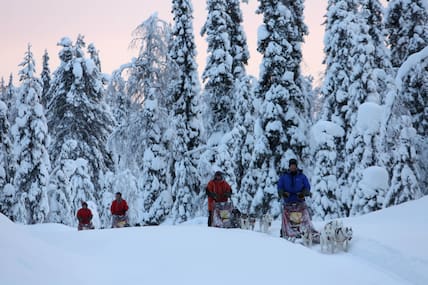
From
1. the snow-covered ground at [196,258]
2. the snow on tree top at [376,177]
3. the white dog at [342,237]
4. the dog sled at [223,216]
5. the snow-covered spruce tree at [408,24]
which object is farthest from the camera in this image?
the snow-covered spruce tree at [408,24]

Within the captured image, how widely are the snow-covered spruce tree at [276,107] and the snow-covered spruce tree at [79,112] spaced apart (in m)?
11.4

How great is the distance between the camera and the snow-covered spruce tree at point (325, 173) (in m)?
26.8

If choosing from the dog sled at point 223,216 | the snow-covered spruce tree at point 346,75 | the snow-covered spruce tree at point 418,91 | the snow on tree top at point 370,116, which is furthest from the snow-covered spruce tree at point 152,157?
the snow-covered spruce tree at point 418,91

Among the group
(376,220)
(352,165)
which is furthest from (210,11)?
(376,220)

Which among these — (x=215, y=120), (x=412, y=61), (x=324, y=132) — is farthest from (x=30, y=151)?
(x=412, y=61)

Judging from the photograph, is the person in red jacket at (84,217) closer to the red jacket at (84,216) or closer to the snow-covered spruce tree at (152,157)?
the red jacket at (84,216)

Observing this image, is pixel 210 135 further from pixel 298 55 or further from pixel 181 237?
pixel 181 237

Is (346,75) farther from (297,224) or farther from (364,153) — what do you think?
(297,224)

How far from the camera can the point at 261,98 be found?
26.1 metres

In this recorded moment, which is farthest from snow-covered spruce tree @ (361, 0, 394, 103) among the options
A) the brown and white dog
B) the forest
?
the brown and white dog

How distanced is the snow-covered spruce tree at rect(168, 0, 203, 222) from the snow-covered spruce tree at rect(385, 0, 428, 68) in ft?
35.2

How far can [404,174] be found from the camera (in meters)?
18.7

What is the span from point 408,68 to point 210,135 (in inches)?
781

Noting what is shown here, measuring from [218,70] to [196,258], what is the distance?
21870mm
